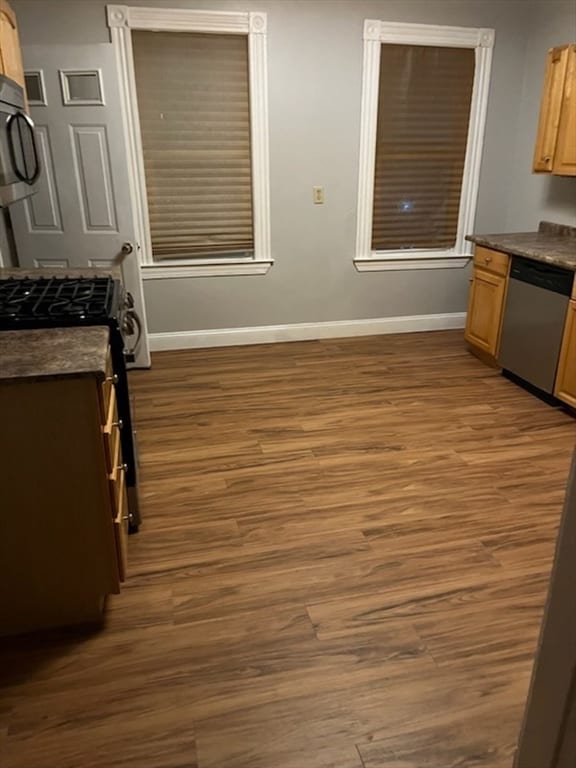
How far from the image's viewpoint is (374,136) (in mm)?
4402

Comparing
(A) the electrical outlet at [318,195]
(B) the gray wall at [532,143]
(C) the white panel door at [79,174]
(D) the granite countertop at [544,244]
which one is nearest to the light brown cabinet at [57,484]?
(C) the white panel door at [79,174]

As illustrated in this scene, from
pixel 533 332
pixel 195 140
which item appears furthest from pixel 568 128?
pixel 195 140

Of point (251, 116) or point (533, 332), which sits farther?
point (251, 116)

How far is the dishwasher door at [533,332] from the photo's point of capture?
349cm

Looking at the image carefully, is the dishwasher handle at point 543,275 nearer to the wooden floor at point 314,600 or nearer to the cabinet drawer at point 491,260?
the cabinet drawer at point 491,260

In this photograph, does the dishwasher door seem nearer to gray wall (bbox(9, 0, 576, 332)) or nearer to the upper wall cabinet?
the upper wall cabinet

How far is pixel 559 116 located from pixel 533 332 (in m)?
1.38

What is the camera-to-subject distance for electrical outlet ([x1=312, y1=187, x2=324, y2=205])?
445 cm

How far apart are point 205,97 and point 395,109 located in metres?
1.44

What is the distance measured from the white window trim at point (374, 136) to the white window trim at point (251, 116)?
2.48ft

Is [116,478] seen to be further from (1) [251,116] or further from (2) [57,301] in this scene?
(1) [251,116]

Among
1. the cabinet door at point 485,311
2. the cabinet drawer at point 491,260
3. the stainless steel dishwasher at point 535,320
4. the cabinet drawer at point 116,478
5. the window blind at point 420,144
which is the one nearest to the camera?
the cabinet drawer at point 116,478

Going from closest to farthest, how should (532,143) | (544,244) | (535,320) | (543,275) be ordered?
1. (543,275)
2. (535,320)
3. (544,244)
4. (532,143)

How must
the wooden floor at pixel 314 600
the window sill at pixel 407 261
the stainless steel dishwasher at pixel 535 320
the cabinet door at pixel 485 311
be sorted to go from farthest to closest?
the window sill at pixel 407 261
the cabinet door at pixel 485 311
the stainless steel dishwasher at pixel 535 320
the wooden floor at pixel 314 600
